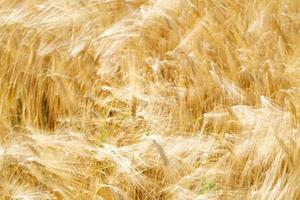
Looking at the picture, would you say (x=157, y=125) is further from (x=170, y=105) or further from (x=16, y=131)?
(x=16, y=131)

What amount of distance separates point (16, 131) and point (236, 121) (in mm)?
505

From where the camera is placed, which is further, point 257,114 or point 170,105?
point 170,105

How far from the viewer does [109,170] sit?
1476mm

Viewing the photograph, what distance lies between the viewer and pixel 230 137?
1450 millimetres

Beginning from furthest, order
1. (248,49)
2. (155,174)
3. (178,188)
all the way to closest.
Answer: (248,49) < (155,174) < (178,188)

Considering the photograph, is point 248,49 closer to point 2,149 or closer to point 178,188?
point 178,188

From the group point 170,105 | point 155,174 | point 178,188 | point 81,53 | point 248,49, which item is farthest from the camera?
point 81,53

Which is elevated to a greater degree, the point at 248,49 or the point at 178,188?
the point at 248,49

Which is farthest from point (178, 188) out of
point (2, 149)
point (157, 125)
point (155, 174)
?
point (2, 149)

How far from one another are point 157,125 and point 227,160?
18 cm

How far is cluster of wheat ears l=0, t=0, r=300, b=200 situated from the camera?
1.41 meters

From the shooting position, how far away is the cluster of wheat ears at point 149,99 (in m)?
1.41

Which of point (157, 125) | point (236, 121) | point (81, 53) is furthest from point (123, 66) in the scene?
point (236, 121)

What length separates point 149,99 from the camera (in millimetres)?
1623
